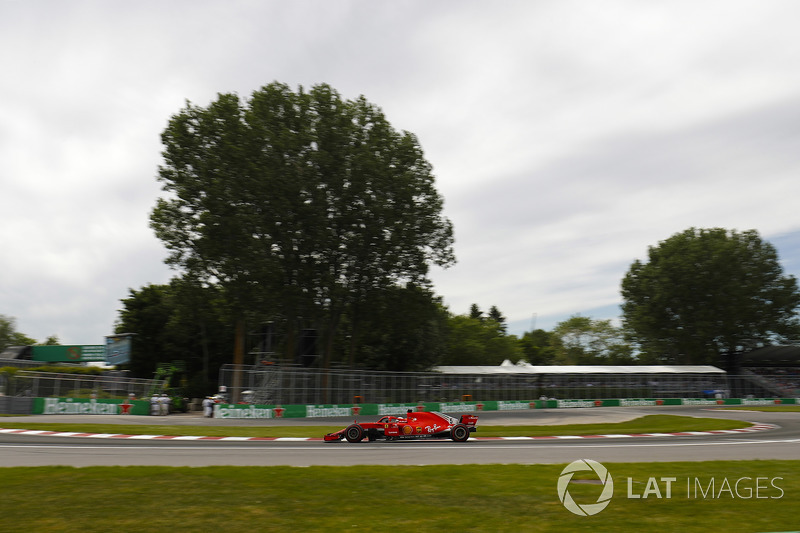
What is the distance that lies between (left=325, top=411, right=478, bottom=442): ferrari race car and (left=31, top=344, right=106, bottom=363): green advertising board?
5336cm

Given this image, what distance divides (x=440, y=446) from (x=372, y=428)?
2757 mm

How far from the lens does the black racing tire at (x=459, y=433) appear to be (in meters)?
20.9

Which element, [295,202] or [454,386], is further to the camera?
[454,386]

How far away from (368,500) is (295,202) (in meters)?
30.8

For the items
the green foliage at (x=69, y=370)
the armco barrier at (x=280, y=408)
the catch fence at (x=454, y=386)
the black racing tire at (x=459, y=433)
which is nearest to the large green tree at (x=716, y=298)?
the catch fence at (x=454, y=386)

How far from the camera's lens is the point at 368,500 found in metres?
9.45

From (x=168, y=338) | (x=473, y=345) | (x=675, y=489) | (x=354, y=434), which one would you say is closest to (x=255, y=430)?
(x=354, y=434)

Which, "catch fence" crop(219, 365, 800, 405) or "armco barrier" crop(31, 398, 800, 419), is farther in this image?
"catch fence" crop(219, 365, 800, 405)

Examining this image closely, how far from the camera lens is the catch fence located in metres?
37.2

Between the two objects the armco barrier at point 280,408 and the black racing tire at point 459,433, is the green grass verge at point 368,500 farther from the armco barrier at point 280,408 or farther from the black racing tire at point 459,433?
the armco barrier at point 280,408

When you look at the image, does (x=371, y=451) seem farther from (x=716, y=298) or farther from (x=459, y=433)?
(x=716, y=298)

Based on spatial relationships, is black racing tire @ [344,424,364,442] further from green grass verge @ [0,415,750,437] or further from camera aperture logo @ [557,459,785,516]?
camera aperture logo @ [557,459,785,516]

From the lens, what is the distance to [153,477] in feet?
36.4

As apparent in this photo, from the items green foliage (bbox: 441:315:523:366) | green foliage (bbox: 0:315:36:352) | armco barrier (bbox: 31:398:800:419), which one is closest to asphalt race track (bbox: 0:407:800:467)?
armco barrier (bbox: 31:398:800:419)
